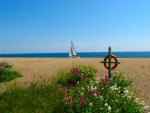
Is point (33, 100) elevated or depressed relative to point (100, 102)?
depressed

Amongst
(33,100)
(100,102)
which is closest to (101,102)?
(100,102)

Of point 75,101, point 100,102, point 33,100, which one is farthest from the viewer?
point 33,100

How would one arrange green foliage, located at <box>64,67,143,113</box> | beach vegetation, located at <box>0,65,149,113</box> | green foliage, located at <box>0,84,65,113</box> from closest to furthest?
green foliage, located at <box>64,67,143,113</box>, beach vegetation, located at <box>0,65,149,113</box>, green foliage, located at <box>0,84,65,113</box>

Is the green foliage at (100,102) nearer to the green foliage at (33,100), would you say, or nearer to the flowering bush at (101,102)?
the flowering bush at (101,102)

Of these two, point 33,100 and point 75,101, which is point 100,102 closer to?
point 75,101

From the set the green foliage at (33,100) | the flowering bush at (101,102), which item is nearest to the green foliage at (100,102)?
the flowering bush at (101,102)

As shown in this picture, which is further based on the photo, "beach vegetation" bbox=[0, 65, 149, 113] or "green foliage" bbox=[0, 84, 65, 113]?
"green foliage" bbox=[0, 84, 65, 113]

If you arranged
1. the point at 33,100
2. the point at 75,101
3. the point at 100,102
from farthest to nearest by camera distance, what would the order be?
the point at 33,100
the point at 75,101
the point at 100,102

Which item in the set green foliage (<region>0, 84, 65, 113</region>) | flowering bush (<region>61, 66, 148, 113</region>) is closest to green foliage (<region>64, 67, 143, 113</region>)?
flowering bush (<region>61, 66, 148, 113</region>)

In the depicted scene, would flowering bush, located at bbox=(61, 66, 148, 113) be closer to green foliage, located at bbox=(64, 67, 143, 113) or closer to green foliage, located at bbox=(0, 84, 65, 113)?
green foliage, located at bbox=(64, 67, 143, 113)

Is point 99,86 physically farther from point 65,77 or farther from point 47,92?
point 65,77

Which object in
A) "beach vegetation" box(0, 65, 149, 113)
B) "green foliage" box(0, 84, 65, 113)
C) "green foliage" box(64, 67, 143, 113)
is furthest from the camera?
"green foliage" box(0, 84, 65, 113)

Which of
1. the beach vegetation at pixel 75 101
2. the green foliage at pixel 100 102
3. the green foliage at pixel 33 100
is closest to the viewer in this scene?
the green foliage at pixel 100 102

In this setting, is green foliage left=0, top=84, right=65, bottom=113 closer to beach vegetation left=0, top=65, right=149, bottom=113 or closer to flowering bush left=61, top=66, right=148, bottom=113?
beach vegetation left=0, top=65, right=149, bottom=113
